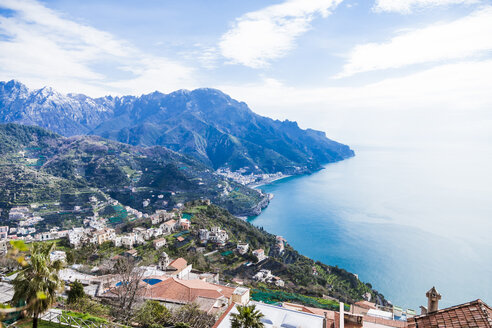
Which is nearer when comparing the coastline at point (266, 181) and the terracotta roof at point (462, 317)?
the terracotta roof at point (462, 317)

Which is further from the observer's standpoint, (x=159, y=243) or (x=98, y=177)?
(x=98, y=177)

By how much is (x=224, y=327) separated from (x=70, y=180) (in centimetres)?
8473

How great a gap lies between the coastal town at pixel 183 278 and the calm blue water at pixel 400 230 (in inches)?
372

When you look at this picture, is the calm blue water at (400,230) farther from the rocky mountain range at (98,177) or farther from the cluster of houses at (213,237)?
the cluster of houses at (213,237)

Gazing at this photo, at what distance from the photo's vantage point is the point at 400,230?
5812 cm

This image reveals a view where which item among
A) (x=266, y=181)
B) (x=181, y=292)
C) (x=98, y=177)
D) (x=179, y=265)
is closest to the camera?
(x=181, y=292)

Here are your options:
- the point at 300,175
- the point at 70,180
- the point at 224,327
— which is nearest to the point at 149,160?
the point at 70,180

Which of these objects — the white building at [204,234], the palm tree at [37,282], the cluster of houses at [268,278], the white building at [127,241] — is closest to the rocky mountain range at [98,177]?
the white building at [204,234]

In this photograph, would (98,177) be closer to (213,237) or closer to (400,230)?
(213,237)

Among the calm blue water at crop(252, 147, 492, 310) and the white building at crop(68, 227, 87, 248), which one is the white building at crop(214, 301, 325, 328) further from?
the calm blue water at crop(252, 147, 492, 310)

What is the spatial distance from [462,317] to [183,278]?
19.5 meters

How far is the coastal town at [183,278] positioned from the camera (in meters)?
9.33

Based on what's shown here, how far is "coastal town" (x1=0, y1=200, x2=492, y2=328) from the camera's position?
367 inches

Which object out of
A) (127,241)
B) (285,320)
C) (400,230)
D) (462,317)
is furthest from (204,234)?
(400,230)
